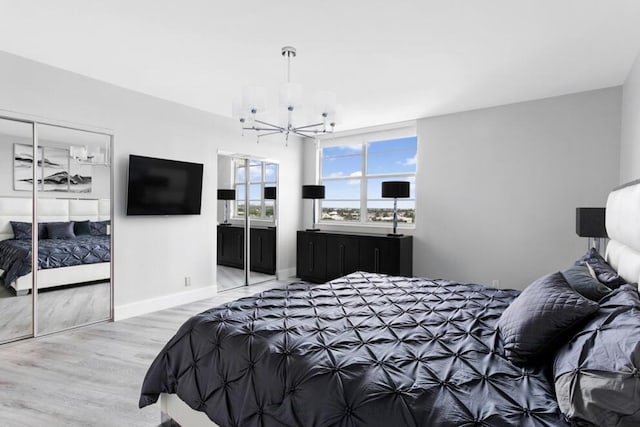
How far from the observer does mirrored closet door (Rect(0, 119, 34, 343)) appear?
3078 mm

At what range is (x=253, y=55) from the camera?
301 centimetres

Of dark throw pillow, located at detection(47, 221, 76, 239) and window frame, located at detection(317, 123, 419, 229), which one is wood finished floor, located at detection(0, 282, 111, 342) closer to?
dark throw pillow, located at detection(47, 221, 76, 239)

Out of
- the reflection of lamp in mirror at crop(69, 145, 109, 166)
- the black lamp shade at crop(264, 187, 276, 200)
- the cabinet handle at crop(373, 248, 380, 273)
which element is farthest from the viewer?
the black lamp shade at crop(264, 187, 276, 200)

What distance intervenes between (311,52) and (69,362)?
3.34 m

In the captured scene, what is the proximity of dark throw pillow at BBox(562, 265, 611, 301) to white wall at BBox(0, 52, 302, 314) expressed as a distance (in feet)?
13.8

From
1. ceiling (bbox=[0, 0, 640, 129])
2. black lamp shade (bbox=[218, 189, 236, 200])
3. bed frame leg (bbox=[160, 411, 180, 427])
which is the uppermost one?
ceiling (bbox=[0, 0, 640, 129])

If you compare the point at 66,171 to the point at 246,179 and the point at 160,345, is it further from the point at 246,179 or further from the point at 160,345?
the point at 246,179

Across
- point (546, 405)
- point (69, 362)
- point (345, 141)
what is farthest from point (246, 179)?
point (546, 405)

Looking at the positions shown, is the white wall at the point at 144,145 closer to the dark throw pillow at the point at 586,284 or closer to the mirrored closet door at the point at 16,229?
the mirrored closet door at the point at 16,229

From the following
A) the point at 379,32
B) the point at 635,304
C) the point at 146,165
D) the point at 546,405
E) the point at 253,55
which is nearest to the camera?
the point at 546,405

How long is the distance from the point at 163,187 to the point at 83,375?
228cm

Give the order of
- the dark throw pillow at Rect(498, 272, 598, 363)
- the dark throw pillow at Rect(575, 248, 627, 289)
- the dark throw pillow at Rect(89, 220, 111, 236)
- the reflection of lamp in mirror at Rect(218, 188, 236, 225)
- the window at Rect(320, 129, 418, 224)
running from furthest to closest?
the window at Rect(320, 129, 418, 224) < the reflection of lamp in mirror at Rect(218, 188, 236, 225) < the dark throw pillow at Rect(89, 220, 111, 236) < the dark throw pillow at Rect(575, 248, 627, 289) < the dark throw pillow at Rect(498, 272, 598, 363)

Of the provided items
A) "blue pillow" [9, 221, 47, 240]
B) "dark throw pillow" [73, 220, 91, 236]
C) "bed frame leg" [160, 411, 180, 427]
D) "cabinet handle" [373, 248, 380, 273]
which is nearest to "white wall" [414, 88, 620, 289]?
"cabinet handle" [373, 248, 380, 273]

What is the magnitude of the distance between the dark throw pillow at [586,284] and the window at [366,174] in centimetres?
352
